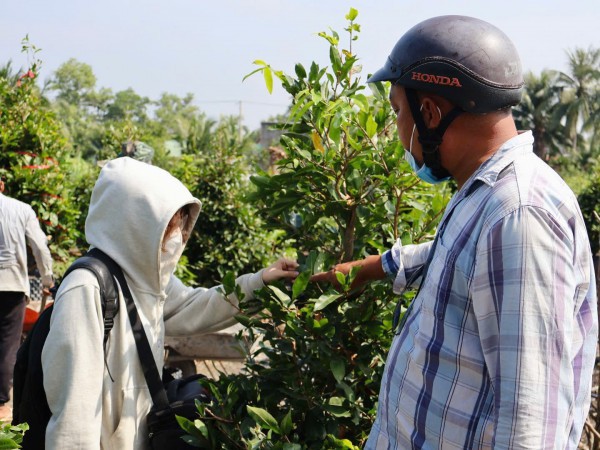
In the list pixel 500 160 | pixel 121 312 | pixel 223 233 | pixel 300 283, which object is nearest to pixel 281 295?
pixel 300 283

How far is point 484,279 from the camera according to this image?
1.44m

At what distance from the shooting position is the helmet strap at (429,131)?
5.46ft

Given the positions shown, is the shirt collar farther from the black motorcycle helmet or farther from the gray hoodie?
the gray hoodie

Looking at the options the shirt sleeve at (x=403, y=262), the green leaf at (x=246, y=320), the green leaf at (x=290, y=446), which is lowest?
the green leaf at (x=290, y=446)

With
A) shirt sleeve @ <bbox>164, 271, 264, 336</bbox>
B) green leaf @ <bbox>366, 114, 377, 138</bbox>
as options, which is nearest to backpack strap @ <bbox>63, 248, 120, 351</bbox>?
shirt sleeve @ <bbox>164, 271, 264, 336</bbox>

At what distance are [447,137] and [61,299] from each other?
124cm

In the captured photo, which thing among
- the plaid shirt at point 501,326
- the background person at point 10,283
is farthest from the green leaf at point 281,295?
the background person at point 10,283

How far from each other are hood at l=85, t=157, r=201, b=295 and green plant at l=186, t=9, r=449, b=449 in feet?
0.95

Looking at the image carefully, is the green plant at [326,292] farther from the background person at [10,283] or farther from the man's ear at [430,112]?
the background person at [10,283]

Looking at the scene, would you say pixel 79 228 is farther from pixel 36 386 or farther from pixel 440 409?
pixel 440 409

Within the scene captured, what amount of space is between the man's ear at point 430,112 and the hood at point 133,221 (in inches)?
41.2

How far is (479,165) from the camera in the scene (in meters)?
1.66

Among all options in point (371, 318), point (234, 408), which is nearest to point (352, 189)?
point (371, 318)

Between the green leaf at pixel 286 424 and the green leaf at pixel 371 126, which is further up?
the green leaf at pixel 371 126
